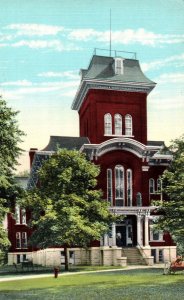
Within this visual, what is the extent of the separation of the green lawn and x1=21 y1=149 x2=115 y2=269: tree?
24.4ft

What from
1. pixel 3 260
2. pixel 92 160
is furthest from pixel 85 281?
pixel 3 260

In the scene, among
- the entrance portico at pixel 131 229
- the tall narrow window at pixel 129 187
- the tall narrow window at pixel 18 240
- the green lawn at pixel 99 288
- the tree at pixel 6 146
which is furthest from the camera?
the tall narrow window at pixel 18 240

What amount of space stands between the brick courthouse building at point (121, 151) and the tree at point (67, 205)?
4.95 meters

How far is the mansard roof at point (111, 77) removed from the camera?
1752 inches

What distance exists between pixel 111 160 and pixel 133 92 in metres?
6.05

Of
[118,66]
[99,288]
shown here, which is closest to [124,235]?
[118,66]

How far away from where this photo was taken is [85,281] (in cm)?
2641

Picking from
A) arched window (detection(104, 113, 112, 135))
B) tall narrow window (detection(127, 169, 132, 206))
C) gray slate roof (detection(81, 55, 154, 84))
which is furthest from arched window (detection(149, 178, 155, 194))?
gray slate roof (detection(81, 55, 154, 84))

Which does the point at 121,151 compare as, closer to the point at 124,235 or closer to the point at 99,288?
the point at 124,235

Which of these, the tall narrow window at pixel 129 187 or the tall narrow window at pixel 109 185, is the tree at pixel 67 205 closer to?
the tall narrow window at pixel 109 185

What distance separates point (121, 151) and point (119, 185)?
2757 millimetres

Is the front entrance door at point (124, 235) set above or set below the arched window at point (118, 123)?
below

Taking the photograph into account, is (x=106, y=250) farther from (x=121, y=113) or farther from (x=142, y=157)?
(x=121, y=113)

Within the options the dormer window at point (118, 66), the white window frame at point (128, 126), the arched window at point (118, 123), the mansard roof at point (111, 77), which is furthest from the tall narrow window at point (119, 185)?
the dormer window at point (118, 66)
